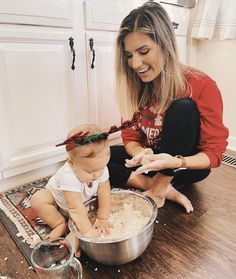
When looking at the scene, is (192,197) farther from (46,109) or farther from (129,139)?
(46,109)

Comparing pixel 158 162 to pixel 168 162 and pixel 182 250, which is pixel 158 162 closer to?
pixel 168 162

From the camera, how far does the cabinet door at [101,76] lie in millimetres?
1187

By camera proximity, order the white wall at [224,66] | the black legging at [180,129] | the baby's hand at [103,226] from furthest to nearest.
A: the white wall at [224,66] < the black legging at [180,129] < the baby's hand at [103,226]

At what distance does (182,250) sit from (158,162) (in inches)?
10.3

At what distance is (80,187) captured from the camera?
29.4 inches

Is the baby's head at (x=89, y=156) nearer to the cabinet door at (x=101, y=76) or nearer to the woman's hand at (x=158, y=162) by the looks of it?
the woman's hand at (x=158, y=162)

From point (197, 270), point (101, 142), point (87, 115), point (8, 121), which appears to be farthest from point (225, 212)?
point (8, 121)

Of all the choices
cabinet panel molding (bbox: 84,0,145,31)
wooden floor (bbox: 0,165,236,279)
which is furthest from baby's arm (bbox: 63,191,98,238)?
cabinet panel molding (bbox: 84,0,145,31)

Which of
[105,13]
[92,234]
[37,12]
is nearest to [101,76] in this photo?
[105,13]

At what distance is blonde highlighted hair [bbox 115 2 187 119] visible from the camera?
816 mm

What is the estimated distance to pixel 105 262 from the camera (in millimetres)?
697

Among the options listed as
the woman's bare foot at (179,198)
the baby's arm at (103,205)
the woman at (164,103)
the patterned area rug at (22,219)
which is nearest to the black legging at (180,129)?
the woman at (164,103)

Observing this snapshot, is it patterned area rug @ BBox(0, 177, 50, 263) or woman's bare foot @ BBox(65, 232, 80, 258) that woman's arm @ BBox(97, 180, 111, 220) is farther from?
patterned area rug @ BBox(0, 177, 50, 263)

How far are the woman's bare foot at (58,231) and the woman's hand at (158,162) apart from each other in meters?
0.28
